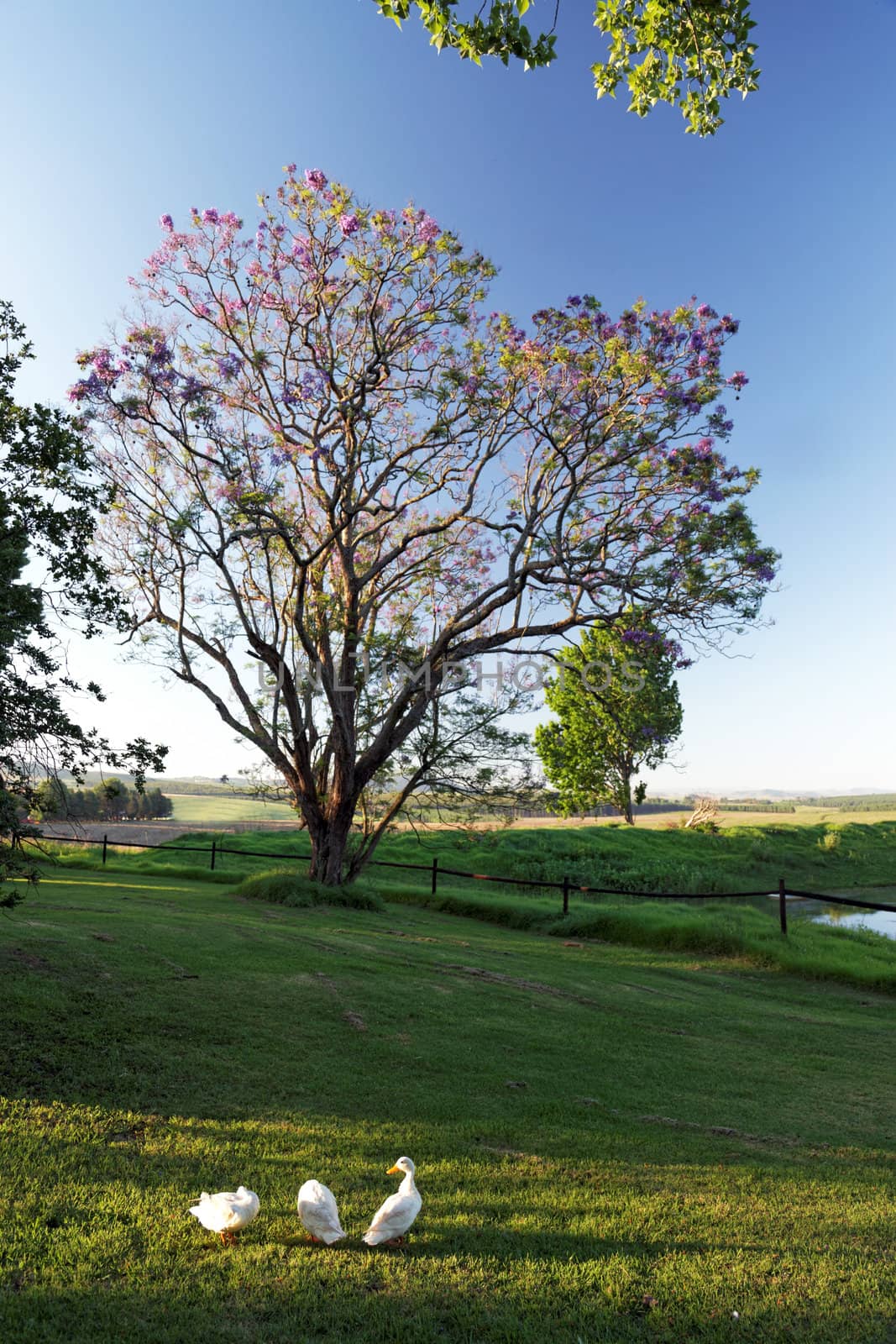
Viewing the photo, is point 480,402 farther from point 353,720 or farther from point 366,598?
point 353,720

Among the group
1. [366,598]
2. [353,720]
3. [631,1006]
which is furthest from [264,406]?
[631,1006]

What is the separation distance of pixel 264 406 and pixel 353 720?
718cm

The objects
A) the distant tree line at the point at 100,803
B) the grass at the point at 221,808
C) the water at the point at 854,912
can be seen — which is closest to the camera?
the distant tree line at the point at 100,803

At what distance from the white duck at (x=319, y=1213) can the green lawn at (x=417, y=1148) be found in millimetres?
99

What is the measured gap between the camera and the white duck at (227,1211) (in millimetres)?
3406

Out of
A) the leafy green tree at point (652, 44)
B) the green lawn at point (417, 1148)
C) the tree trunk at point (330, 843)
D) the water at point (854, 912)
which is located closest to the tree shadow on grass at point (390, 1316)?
the green lawn at point (417, 1148)

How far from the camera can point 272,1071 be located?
18.8ft

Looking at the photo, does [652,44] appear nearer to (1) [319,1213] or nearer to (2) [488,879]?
(1) [319,1213]

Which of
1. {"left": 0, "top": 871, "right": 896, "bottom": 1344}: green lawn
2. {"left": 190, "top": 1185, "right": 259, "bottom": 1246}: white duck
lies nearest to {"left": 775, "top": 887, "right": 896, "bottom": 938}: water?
{"left": 0, "top": 871, "right": 896, "bottom": 1344}: green lawn

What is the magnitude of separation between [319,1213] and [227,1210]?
1.31 ft

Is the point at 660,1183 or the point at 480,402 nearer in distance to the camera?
the point at 660,1183

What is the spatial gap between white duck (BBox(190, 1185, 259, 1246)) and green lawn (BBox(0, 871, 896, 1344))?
4.6 inches

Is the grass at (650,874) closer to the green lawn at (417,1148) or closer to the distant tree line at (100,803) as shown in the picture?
the green lawn at (417,1148)

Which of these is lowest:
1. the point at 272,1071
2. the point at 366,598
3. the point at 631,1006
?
the point at 631,1006
